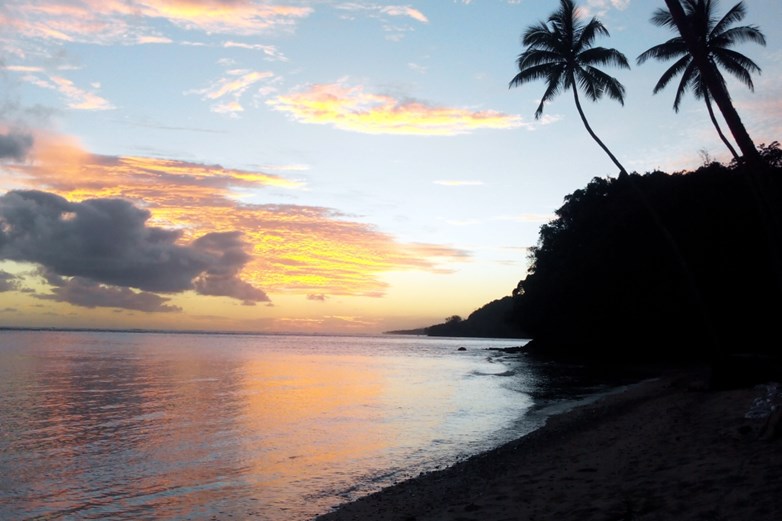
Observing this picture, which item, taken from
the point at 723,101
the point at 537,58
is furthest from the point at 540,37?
the point at 723,101

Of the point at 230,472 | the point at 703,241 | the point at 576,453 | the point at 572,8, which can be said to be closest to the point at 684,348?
the point at 703,241

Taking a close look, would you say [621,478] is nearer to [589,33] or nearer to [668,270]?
[589,33]

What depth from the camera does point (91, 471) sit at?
544 inches

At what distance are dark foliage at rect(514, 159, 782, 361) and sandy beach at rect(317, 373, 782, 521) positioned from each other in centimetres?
1828

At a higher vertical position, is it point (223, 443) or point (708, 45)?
point (708, 45)

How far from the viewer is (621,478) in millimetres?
8922

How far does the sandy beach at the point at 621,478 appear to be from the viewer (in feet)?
23.1

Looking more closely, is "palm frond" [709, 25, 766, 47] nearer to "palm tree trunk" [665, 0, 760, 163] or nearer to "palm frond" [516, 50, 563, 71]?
"palm frond" [516, 50, 563, 71]

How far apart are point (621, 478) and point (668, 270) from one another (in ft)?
130

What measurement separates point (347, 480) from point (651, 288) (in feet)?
128

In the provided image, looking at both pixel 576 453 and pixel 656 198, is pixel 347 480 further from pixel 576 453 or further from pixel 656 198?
pixel 656 198

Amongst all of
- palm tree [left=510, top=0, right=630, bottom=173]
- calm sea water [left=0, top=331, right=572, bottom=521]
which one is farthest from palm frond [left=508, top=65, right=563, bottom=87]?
calm sea water [left=0, top=331, right=572, bottom=521]

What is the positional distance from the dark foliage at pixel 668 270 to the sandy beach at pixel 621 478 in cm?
1828

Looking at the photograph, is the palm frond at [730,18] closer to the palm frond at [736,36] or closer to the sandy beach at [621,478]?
the palm frond at [736,36]
